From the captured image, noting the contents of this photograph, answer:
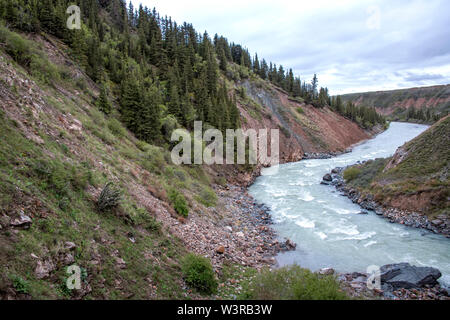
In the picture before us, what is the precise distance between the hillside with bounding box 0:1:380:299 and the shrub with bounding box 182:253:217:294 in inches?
8.7

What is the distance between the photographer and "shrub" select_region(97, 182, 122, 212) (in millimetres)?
9391

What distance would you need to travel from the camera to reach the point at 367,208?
71.9 ft

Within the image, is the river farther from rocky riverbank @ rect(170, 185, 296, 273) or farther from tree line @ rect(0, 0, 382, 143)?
tree line @ rect(0, 0, 382, 143)

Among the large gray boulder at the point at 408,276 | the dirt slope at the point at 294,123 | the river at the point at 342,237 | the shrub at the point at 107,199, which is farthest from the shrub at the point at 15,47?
the dirt slope at the point at 294,123

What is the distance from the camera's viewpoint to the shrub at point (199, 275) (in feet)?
29.5

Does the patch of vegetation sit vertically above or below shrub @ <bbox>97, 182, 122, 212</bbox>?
below

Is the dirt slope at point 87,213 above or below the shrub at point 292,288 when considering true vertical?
above

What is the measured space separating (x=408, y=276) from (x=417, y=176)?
46.7 feet

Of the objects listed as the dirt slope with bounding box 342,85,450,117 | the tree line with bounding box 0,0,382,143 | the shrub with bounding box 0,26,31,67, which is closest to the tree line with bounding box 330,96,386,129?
the tree line with bounding box 0,0,382,143

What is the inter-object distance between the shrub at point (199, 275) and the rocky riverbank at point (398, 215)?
16.7m

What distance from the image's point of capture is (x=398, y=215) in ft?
64.5

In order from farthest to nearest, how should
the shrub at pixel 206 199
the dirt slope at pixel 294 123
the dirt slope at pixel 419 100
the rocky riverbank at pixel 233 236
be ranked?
the dirt slope at pixel 419 100 → the dirt slope at pixel 294 123 → the shrub at pixel 206 199 → the rocky riverbank at pixel 233 236

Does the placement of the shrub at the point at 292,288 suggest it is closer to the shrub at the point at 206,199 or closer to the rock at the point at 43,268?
the rock at the point at 43,268
